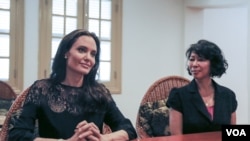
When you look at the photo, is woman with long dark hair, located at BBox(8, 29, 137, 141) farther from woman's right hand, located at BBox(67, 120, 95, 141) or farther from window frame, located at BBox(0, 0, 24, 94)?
window frame, located at BBox(0, 0, 24, 94)

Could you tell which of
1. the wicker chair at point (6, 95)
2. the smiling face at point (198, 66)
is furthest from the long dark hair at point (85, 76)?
the wicker chair at point (6, 95)

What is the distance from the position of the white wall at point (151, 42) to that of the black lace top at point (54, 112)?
9.85 feet

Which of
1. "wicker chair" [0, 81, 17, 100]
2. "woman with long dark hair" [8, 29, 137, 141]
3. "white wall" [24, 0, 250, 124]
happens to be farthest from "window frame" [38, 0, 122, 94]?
"woman with long dark hair" [8, 29, 137, 141]

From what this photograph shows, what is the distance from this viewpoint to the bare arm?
1974 mm

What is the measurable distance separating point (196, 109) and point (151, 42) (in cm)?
296

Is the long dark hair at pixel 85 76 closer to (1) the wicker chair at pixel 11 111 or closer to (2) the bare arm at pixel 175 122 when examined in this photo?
(1) the wicker chair at pixel 11 111

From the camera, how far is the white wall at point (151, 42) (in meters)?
4.73

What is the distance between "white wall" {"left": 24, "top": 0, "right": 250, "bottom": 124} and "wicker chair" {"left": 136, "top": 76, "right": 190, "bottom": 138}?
7.95 ft

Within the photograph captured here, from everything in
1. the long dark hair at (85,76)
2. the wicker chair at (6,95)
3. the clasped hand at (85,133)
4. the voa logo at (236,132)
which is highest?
the long dark hair at (85,76)

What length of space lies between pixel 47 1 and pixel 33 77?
2.95ft

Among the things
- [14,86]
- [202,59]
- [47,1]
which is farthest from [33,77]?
[202,59]

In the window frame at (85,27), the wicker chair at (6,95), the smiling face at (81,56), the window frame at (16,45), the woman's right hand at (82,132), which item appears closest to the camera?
the woman's right hand at (82,132)

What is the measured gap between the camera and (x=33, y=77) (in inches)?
162

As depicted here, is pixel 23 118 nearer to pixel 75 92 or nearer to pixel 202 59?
pixel 75 92
